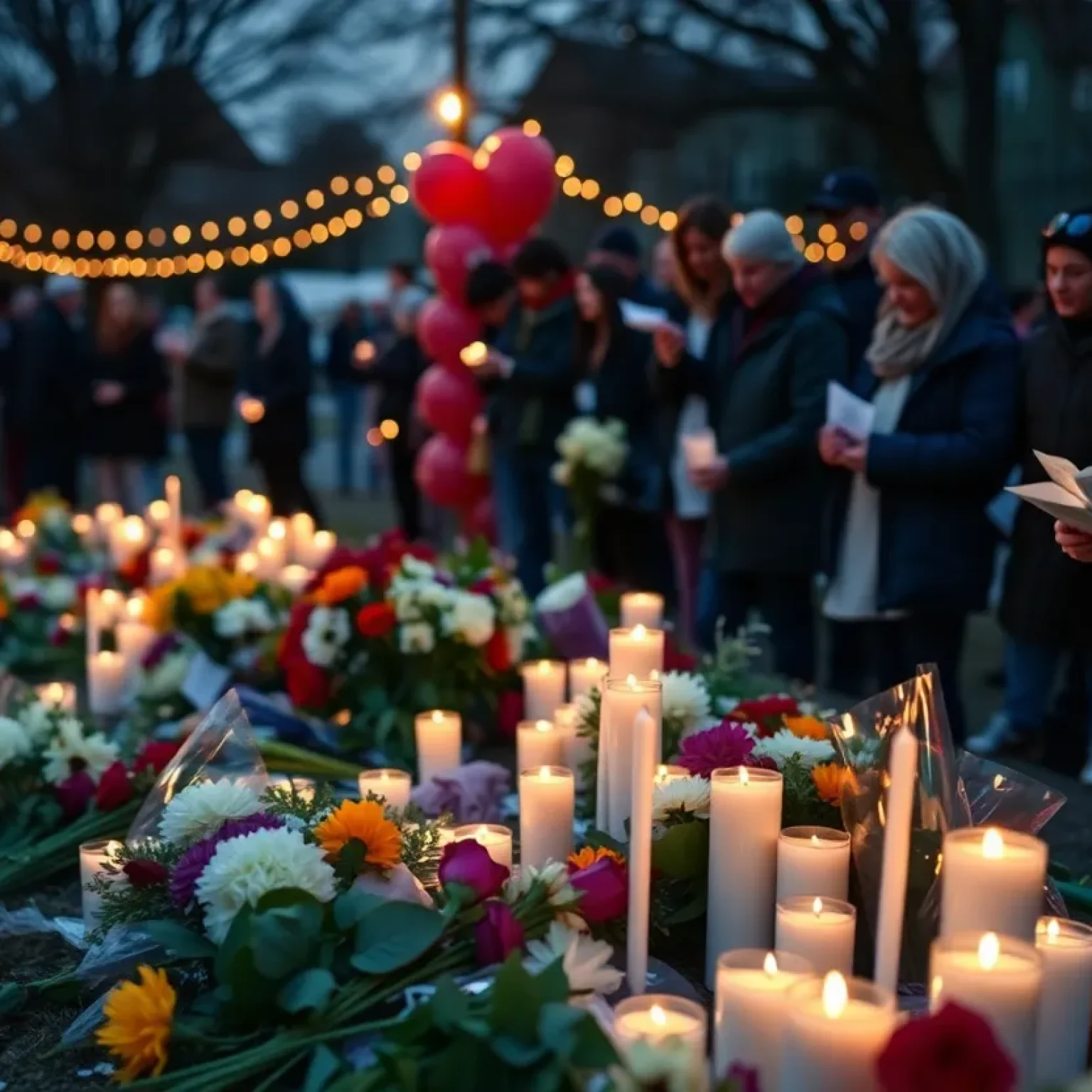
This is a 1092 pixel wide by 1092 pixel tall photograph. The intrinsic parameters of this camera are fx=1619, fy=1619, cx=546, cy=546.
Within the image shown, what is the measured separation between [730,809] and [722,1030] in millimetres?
547

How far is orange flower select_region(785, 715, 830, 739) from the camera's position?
2934mm

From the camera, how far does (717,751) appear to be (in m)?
2.74

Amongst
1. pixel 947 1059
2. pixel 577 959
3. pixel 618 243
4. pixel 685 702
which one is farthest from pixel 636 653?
pixel 618 243

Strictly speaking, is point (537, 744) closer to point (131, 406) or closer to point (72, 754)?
point (72, 754)

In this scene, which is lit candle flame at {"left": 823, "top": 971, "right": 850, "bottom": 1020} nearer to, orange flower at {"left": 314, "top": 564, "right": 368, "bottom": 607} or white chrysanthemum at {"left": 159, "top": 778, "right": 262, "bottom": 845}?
white chrysanthemum at {"left": 159, "top": 778, "right": 262, "bottom": 845}

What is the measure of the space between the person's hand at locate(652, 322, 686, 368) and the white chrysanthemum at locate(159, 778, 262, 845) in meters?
3.01

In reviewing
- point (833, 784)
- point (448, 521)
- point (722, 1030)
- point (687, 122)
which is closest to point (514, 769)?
point (833, 784)

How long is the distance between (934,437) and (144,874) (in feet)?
7.88

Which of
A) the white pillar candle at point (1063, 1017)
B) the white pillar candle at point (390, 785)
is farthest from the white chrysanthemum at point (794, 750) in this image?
the white pillar candle at point (1063, 1017)

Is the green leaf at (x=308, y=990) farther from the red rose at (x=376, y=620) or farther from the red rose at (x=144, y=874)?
the red rose at (x=376, y=620)

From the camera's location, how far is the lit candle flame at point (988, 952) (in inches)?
69.0

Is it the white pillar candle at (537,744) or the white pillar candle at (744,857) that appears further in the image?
the white pillar candle at (537,744)

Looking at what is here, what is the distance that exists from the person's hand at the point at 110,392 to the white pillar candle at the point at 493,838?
7425 millimetres

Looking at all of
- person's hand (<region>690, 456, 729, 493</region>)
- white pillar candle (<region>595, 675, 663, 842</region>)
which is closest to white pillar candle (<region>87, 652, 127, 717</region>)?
person's hand (<region>690, 456, 729, 493</region>)
